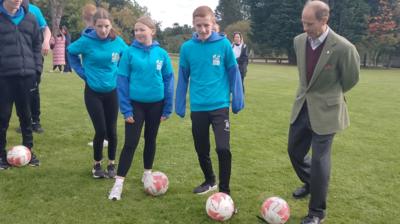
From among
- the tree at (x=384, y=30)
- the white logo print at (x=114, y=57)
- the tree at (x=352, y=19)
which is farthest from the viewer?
the tree at (x=352, y=19)

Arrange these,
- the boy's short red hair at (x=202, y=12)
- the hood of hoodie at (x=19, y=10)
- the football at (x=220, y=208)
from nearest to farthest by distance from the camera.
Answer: the football at (x=220, y=208)
the boy's short red hair at (x=202, y=12)
the hood of hoodie at (x=19, y=10)

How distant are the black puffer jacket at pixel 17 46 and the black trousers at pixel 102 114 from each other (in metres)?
1.02

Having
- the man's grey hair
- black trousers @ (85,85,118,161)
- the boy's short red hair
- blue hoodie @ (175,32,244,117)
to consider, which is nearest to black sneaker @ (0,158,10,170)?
black trousers @ (85,85,118,161)

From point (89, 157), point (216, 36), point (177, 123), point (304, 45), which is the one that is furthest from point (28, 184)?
point (177, 123)

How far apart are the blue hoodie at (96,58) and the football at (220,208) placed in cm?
208

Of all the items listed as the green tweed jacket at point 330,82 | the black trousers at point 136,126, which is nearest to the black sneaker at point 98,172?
the black trousers at point 136,126

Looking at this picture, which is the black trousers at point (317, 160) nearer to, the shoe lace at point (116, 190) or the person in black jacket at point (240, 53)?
the shoe lace at point (116, 190)

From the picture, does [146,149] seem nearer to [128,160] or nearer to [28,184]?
[128,160]

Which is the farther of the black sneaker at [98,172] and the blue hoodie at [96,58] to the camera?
the black sneaker at [98,172]

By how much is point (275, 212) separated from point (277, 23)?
1850 inches

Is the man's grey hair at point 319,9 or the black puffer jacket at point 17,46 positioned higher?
the man's grey hair at point 319,9

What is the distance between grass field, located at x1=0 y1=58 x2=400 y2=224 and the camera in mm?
4707

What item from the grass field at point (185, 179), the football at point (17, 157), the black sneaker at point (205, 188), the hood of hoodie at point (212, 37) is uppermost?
the hood of hoodie at point (212, 37)

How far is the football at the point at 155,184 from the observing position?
202 inches
